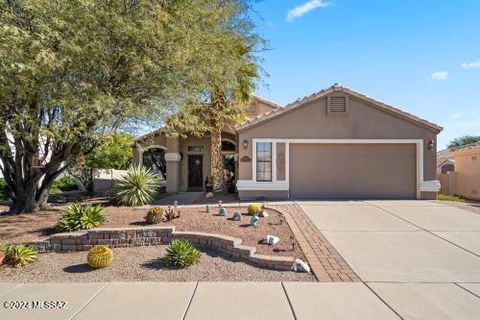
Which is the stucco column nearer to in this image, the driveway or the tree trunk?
the tree trunk

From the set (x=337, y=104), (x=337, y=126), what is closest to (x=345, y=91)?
Result: (x=337, y=104)

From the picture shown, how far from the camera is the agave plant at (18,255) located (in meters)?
6.84

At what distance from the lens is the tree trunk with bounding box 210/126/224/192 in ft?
57.1

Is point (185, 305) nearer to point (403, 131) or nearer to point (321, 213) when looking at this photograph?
point (321, 213)

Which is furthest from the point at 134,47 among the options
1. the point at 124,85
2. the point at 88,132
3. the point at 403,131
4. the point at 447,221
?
the point at 403,131

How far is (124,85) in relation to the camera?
9445 millimetres

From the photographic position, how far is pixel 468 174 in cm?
2133

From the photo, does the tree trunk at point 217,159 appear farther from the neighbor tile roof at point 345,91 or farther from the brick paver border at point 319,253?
the brick paver border at point 319,253

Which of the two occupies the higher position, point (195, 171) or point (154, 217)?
point (195, 171)

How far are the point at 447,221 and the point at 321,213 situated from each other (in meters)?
3.66

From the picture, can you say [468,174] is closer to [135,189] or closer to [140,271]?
[135,189]

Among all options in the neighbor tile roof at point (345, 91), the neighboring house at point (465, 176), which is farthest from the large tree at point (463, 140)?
the neighbor tile roof at point (345, 91)

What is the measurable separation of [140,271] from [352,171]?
11.0 meters

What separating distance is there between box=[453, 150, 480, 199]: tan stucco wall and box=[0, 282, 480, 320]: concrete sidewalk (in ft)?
59.8
